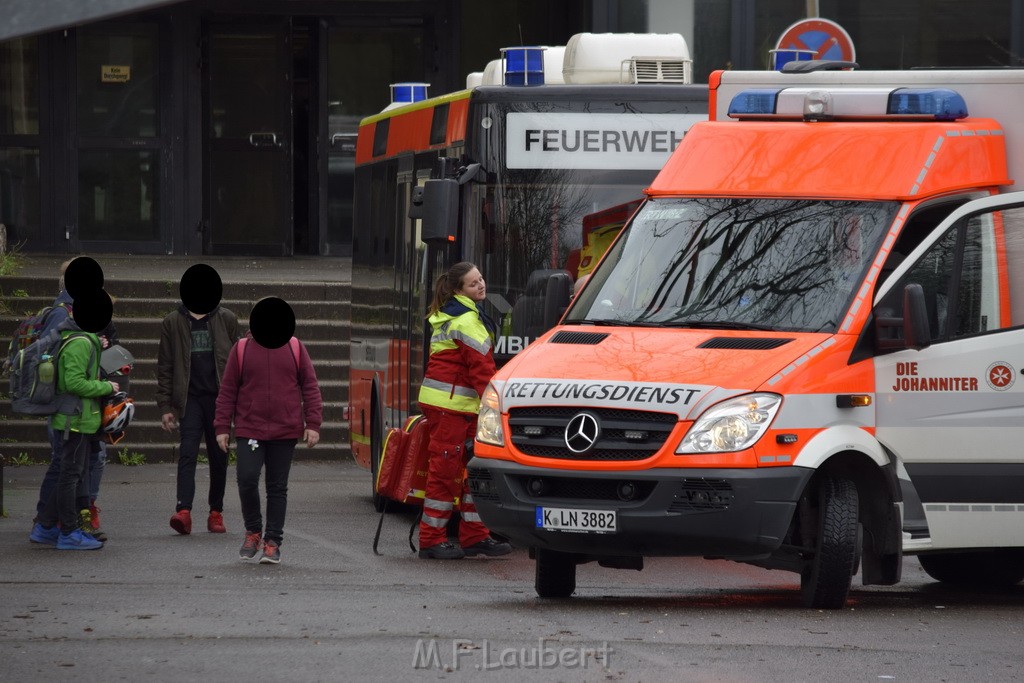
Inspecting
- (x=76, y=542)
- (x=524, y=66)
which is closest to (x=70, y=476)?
(x=76, y=542)

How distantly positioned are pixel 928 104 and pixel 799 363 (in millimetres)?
1888

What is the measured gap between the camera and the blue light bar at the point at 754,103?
10.9 meters

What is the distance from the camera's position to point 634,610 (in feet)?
31.9

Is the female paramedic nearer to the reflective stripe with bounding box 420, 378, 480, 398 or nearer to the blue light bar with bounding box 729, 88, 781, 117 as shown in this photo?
the reflective stripe with bounding box 420, 378, 480, 398

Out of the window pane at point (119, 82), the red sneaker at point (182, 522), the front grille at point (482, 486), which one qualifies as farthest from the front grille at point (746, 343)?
the window pane at point (119, 82)

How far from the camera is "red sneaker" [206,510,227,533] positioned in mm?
13438

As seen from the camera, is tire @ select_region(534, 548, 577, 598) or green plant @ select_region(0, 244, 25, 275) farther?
green plant @ select_region(0, 244, 25, 275)

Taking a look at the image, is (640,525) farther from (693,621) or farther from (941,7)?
(941,7)

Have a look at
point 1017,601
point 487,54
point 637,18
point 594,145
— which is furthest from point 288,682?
point 487,54

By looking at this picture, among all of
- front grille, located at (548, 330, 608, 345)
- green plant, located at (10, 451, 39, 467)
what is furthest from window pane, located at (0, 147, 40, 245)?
front grille, located at (548, 330, 608, 345)

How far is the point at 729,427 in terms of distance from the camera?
30.1 ft

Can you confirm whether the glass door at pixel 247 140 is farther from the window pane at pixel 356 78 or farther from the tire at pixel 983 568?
the tire at pixel 983 568

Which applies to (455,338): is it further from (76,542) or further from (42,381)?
(76,542)

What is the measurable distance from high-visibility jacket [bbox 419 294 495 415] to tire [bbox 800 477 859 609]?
2.72 metres
